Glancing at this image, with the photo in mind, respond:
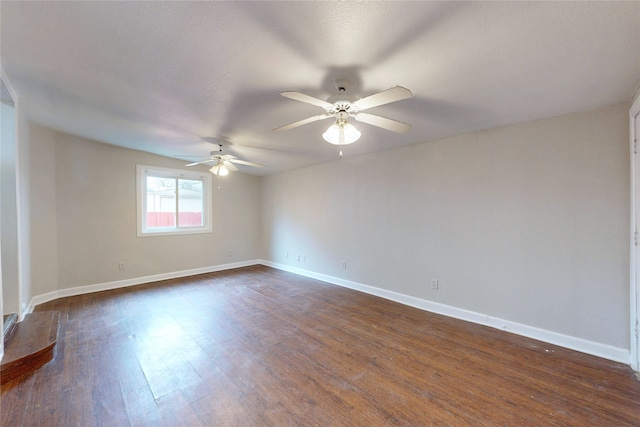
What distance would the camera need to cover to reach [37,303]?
347 cm

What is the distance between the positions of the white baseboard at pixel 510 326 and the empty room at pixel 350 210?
0.07ft

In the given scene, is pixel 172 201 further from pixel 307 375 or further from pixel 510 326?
pixel 510 326

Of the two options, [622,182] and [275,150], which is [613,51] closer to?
[622,182]

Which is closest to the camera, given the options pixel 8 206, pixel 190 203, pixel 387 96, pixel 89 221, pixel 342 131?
pixel 387 96

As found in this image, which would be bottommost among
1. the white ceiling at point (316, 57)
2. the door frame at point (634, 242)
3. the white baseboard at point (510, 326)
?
the white baseboard at point (510, 326)

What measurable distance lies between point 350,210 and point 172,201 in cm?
360

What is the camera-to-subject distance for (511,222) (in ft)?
9.01

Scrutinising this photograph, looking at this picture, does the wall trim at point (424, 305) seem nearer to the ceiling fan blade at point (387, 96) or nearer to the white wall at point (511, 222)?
the white wall at point (511, 222)

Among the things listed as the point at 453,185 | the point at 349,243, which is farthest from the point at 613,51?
the point at 349,243

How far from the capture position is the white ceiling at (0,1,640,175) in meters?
1.32

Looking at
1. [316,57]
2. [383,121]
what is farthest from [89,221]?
[383,121]

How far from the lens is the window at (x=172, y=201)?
4.62m

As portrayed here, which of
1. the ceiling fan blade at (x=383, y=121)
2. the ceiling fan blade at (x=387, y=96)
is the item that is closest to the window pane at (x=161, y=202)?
the ceiling fan blade at (x=383, y=121)

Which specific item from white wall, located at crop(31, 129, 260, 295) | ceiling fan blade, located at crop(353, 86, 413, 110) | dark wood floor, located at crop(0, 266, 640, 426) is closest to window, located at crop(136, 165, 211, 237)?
white wall, located at crop(31, 129, 260, 295)
